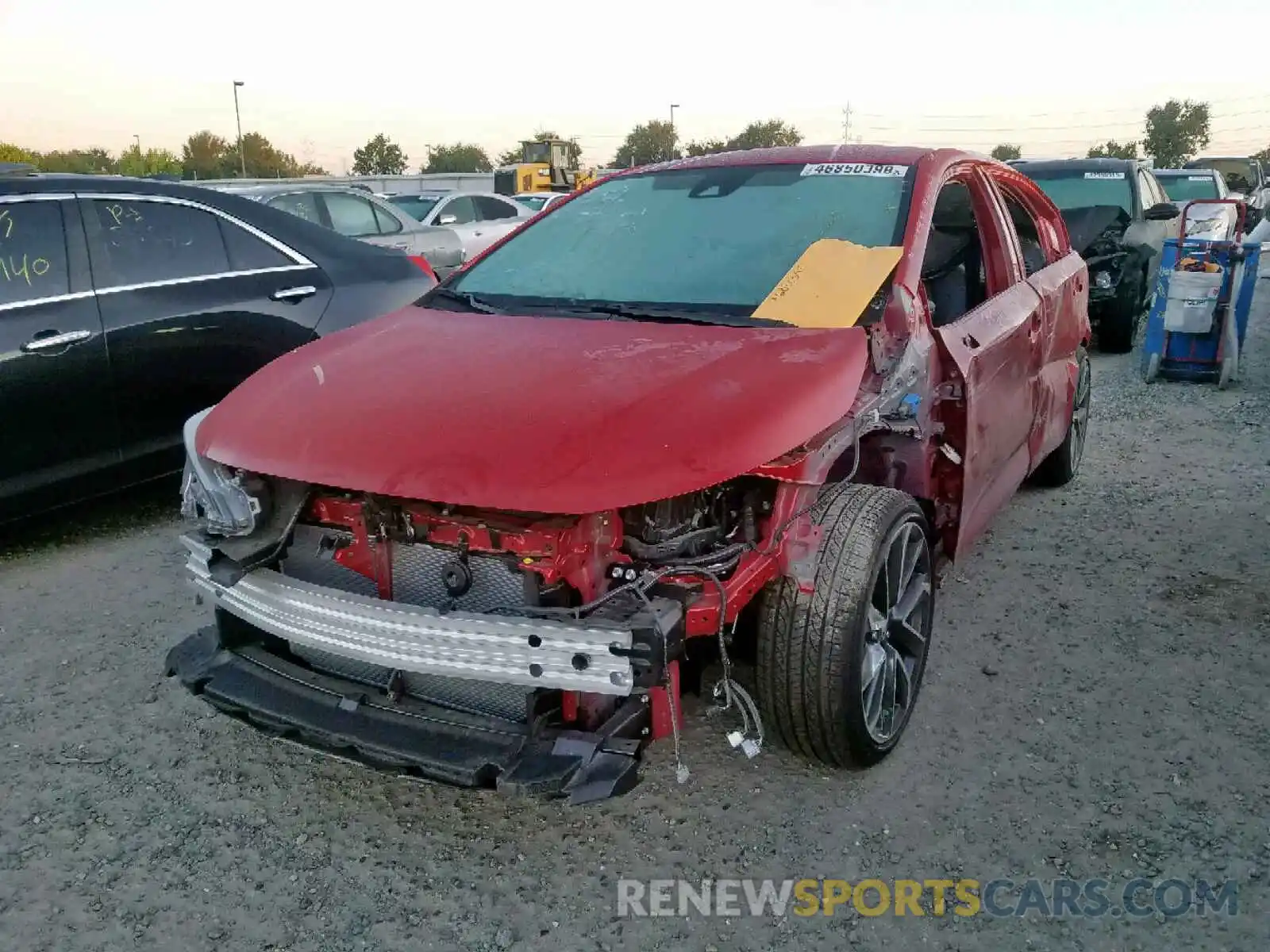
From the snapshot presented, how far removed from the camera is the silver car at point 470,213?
13219 mm

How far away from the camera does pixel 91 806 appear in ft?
9.04

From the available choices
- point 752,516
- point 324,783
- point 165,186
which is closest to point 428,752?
point 324,783

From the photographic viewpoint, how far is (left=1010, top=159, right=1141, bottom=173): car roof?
31.8 feet

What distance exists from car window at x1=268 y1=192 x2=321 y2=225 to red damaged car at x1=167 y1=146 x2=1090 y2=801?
6971mm

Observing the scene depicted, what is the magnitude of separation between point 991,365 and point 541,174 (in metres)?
31.4

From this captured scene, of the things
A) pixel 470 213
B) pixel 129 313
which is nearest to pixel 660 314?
pixel 129 313

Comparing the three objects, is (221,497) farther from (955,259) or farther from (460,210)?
(460,210)

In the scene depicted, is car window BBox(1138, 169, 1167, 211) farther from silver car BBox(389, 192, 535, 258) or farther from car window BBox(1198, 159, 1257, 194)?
car window BBox(1198, 159, 1257, 194)

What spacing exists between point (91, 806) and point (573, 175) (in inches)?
1353

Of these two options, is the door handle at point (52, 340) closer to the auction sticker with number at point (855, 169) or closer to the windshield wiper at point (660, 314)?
the windshield wiper at point (660, 314)

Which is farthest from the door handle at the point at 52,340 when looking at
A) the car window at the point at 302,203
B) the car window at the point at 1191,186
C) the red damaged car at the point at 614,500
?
the car window at the point at 1191,186

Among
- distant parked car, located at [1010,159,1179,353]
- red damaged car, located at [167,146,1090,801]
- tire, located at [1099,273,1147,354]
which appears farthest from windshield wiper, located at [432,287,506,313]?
tire, located at [1099,273,1147,354]

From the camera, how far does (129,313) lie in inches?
176

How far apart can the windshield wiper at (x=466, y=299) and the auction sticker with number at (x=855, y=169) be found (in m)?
1.19
